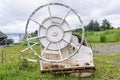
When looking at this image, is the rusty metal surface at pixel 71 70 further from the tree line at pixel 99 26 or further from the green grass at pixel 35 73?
the tree line at pixel 99 26

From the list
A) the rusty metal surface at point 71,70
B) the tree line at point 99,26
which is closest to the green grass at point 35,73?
the rusty metal surface at point 71,70

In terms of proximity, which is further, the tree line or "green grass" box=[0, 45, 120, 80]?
the tree line

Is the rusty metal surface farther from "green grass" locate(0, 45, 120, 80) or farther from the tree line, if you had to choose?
the tree line

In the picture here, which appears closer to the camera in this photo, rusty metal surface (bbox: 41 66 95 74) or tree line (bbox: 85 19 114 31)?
rusty metal surface (bbox: 41 66 95 74)

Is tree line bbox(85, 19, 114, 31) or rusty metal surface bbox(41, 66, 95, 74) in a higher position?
tree line bbox(85, 19, 114, 31)

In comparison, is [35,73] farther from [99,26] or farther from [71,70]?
[99,26]

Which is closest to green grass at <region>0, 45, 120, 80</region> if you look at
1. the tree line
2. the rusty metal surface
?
the rusty metal surface

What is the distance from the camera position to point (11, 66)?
807 centimetres

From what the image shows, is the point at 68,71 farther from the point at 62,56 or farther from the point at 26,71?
the point at 26,71

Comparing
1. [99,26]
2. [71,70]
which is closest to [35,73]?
[71,70]

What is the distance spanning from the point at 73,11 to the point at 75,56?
0.97 metres

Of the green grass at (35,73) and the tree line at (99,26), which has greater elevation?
the tree line at (99,26)

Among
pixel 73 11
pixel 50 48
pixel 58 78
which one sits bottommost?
pixel 58 78

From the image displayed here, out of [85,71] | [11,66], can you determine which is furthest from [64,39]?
[11,66]
